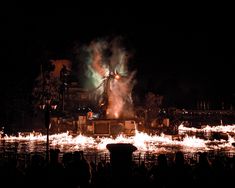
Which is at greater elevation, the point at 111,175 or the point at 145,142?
the point at 145,142

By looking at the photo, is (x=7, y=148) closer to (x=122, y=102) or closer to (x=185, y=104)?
(x=122, y=102)

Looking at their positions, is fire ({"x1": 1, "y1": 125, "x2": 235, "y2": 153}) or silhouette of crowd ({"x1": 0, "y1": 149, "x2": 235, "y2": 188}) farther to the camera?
fire ({"x1": 1, "y1": 125, "x2": 235, "y2": 153})

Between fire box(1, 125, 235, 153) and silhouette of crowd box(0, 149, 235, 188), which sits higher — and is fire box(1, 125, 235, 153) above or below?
above

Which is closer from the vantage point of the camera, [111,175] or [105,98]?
[111,175]

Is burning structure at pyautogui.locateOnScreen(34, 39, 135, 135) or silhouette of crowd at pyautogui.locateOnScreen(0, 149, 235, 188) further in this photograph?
burning structure at pyautogui.locateOnScreen(34, 39, 135, 135)

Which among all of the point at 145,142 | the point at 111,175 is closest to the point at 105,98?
the point at 145,142

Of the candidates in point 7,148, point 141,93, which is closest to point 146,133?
point 7,148

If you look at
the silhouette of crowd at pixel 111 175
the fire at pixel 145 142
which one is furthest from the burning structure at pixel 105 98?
the silhouette of crowd at pixel 111 175

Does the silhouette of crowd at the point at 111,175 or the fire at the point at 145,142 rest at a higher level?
the fire at the point at 145,142

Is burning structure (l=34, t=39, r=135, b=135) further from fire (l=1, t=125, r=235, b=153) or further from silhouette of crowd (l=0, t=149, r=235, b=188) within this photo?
silhouette of crowd (l=0, t=149, r=235, b=188)

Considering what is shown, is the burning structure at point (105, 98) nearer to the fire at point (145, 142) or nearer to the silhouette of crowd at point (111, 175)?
the fire at point (145, 142)

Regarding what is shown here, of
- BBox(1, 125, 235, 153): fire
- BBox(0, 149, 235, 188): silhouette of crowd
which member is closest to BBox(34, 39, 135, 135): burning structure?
BBox(1, 125, 235, 153): fire

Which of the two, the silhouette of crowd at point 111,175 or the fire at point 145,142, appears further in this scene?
the fire at point 145,142

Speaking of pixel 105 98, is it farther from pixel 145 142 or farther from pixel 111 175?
pixel 111 175
